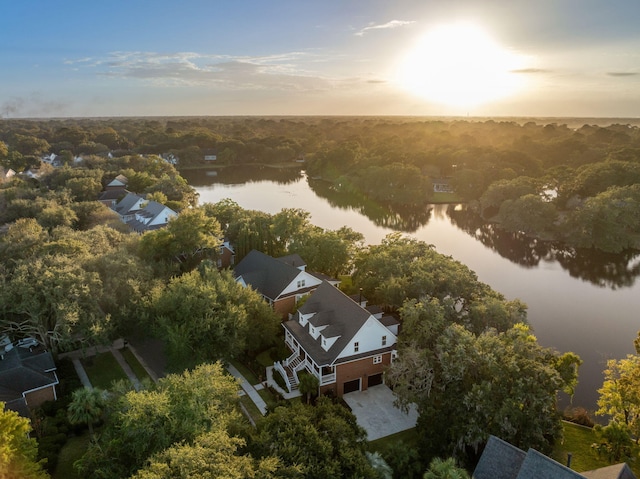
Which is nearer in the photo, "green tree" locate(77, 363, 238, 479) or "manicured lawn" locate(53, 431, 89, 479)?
"green tree" locate(77, 363, 238, 479)

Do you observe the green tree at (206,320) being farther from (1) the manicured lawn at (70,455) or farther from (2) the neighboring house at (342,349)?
(1) the manicured lawn at (70,455)

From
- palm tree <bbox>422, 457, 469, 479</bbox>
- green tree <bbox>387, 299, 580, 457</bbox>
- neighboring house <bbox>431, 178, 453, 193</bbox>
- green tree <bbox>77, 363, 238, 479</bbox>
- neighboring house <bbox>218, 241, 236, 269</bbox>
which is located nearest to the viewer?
palm tree <bbox>422, 457, 469, 479</bbox>

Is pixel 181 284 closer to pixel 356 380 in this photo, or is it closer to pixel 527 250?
pixel 356 380

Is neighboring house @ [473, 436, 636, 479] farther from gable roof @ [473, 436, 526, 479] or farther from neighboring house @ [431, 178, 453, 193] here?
neighboring house @ [431, 178, 453, 193]

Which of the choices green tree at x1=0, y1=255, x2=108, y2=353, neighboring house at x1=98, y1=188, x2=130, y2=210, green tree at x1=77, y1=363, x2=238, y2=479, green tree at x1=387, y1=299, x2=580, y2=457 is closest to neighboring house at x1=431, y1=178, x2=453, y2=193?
neighboring house at x1=98, y1=188, x2=130, y2=210

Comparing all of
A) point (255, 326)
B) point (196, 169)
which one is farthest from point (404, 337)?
point (196, 169)

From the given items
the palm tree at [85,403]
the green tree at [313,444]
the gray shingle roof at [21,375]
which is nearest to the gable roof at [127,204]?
the gray shingle roof at [21,375]

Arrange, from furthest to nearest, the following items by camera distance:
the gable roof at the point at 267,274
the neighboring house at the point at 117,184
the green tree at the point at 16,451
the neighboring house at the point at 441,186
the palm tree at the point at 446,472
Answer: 1. the neighboring house at the point at 441,186
2. the neighboring house at the point at 117,184
3. the gable roof at the point at 267,274
4. the green tree at the point at 16,451
5. the palm tree at the point at 446,472
